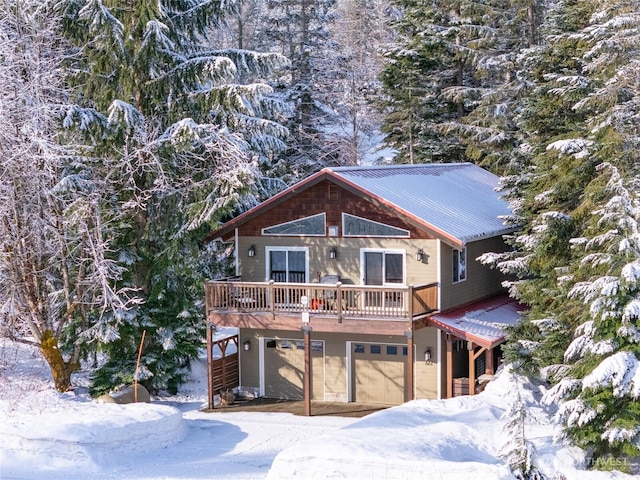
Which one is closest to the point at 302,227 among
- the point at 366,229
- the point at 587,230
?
the point at 366,229

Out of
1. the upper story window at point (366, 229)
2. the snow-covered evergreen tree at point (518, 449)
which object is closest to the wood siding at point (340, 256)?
the upper story window at point (366, 229)

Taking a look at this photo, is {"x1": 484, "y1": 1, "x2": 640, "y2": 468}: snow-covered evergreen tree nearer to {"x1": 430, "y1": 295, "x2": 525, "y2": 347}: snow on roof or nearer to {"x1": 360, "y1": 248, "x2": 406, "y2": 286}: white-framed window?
{"x1": 430, "y1": 295, "x2": 525, "y2": 347}: snow on roof

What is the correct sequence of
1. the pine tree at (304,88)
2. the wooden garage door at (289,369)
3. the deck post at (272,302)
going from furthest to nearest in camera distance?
the pine tree at (304,88)
the wooden garage door at (289,369)
the deck post at (272,302)

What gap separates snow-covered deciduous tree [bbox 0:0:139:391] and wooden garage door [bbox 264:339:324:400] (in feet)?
13.7

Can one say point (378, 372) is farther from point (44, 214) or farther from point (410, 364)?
point (44, 214)

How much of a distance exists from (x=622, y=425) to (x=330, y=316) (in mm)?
7429

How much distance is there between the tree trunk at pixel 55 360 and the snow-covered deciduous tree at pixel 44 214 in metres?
0.03

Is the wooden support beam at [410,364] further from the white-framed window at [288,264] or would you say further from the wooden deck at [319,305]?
the white-framed window at [288,264]

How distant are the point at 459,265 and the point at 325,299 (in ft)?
12.7

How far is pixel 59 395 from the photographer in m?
21.0

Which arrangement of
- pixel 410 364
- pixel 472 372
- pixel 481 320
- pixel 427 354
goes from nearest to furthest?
pixel 410 364 < pixel 472 372 < pixel 481 320 < pixel 427 354

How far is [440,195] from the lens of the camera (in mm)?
23469

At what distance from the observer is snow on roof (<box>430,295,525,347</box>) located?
63.6ft

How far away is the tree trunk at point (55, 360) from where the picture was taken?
2172 centimetres
